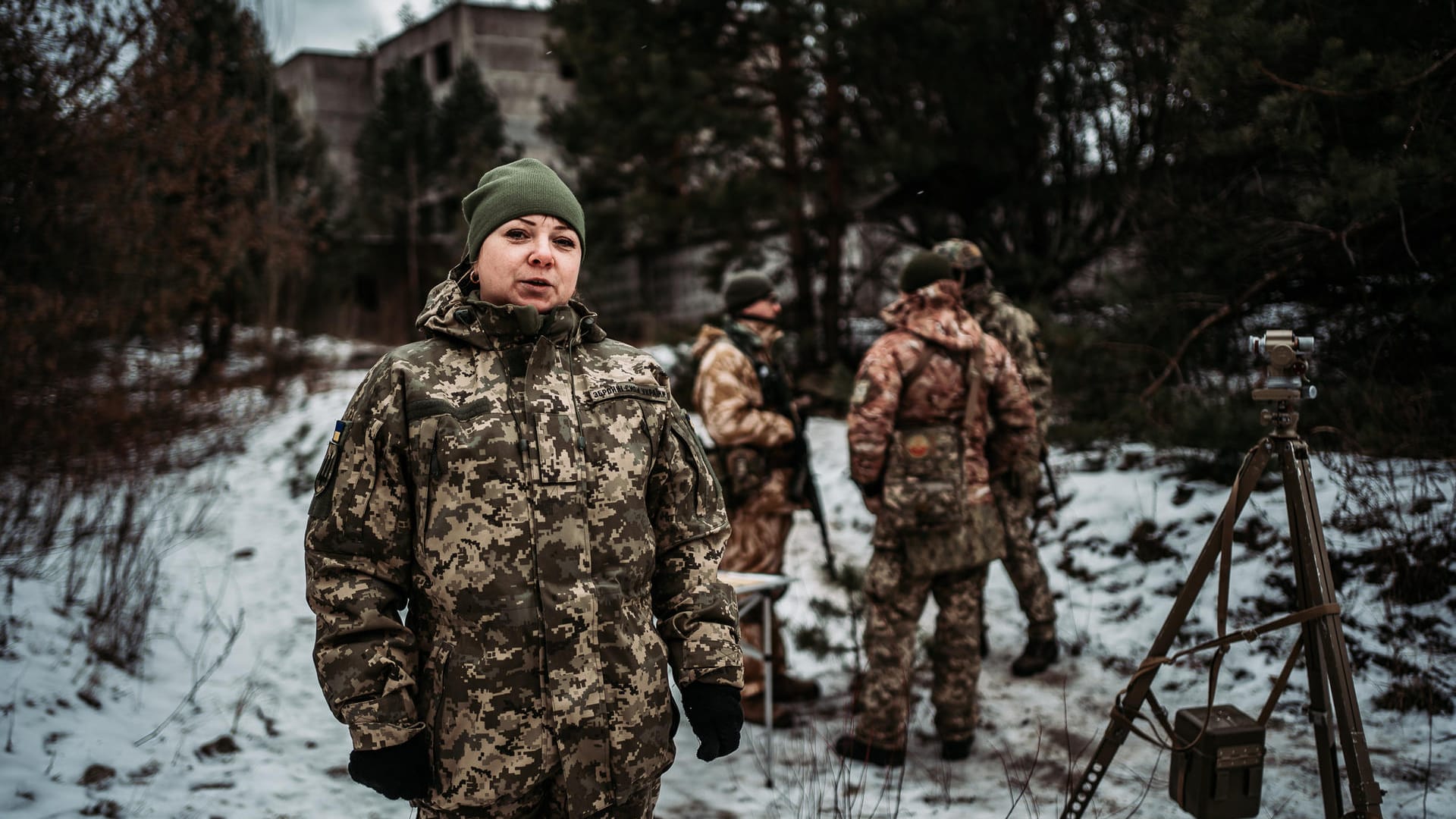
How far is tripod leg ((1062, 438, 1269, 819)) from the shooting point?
275cm

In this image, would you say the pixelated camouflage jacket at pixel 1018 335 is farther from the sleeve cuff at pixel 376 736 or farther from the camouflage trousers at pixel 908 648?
the sleeve cuff at pixel 376 736

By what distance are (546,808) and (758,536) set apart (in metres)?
3.12

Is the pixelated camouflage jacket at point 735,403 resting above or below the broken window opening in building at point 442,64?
below

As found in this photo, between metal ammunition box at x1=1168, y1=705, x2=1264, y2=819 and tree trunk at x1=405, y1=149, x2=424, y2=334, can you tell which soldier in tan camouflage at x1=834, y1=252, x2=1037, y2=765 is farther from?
tree trunk at x1=405, y1=149, x2=424, y2=334

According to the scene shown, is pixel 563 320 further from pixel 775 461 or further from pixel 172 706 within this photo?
pixel 172 706

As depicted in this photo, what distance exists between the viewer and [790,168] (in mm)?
9430

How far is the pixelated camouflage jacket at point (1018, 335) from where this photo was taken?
528 centimetres

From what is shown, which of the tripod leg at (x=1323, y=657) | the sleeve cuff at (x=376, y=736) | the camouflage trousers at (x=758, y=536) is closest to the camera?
the sleeve cuff at (x=376, y=736)

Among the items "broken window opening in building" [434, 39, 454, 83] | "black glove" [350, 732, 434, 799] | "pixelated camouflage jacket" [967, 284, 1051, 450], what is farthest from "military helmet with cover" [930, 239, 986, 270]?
"broken window opening in building" [434, 39, 454, 83]

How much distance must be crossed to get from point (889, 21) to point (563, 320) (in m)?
6.91

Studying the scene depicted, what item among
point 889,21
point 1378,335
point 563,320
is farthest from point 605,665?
point 889,21

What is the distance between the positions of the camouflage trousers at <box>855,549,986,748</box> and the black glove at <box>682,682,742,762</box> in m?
2.35

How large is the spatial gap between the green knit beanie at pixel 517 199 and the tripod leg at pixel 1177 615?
203cm

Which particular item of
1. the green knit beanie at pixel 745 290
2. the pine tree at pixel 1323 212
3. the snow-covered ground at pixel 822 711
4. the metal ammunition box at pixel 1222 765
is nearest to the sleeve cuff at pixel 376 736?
the snow-covered ground at pixel 822 711
